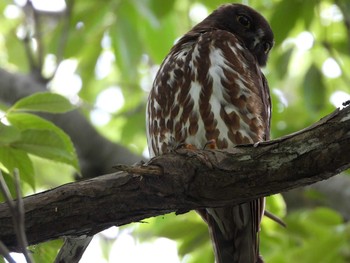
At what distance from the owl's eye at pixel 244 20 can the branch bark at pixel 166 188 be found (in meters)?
1.69

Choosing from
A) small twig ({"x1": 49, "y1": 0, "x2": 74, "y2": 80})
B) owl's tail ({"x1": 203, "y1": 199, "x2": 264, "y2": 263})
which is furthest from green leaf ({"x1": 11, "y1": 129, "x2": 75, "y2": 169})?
small twig ({"x1": 49, "y1": 0, "x2": 74, "y2": 80})

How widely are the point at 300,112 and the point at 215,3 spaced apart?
1.63 metres

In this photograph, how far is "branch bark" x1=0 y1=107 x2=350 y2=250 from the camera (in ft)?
8.13

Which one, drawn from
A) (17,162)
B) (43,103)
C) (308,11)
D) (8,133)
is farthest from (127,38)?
(8,133)

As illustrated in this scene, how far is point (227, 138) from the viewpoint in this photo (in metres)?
3.27

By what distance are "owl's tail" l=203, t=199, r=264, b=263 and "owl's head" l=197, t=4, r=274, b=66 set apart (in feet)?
3.63

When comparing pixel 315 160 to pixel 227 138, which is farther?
pixel 227 138

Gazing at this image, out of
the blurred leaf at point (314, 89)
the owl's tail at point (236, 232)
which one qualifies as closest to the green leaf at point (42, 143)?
the owl's tail at point (236, 232)

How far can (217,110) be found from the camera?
329 centimetres

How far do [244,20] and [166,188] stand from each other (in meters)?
1.83

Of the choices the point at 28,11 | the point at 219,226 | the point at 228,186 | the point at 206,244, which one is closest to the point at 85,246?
the point at 228,186

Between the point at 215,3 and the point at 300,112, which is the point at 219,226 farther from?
the point at 300,112

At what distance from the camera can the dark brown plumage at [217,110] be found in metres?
3.28

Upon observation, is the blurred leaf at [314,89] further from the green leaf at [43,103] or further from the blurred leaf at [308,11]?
the green leaf at [43,103]
